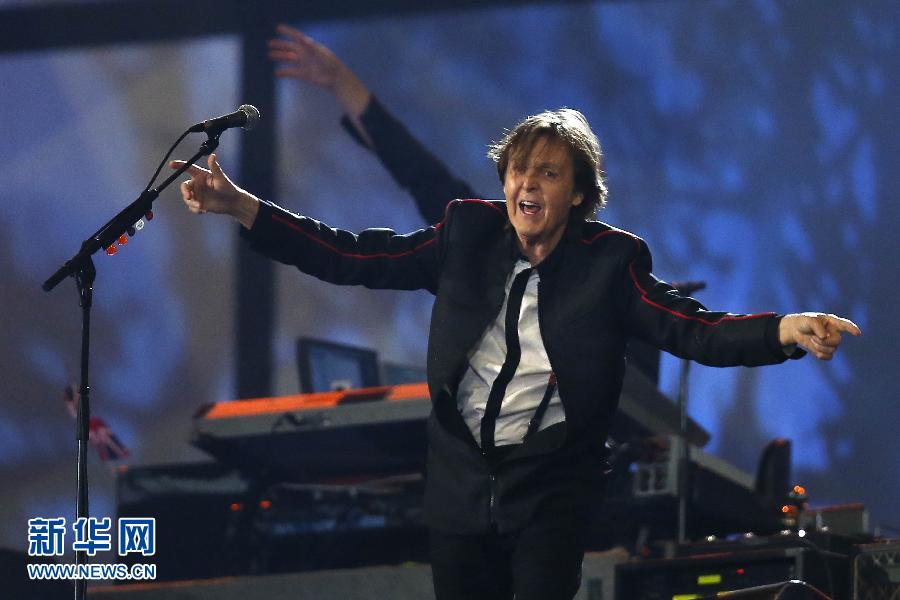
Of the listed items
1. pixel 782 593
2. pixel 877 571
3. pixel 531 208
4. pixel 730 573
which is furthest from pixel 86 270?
pixel 877 571

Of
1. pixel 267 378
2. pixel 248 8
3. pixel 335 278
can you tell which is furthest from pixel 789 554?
pixel 248 8

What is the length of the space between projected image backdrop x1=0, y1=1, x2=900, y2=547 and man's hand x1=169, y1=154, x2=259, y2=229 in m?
2.75

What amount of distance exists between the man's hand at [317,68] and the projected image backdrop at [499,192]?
0.23ft

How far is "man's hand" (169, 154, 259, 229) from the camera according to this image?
230 centimetres

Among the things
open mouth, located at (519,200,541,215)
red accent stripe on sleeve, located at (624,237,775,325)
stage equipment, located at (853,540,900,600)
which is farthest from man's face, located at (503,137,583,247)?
stage equipment, located at (853,540,900,600)

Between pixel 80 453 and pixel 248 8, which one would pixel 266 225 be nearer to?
pixel 80 453

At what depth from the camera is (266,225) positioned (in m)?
2.32

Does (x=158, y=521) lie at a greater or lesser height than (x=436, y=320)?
lesser

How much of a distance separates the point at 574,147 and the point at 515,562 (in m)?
0.69

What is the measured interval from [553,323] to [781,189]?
122 inches

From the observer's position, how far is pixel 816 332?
2.05 metres

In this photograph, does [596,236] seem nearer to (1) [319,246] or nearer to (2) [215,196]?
(1) [319,246]

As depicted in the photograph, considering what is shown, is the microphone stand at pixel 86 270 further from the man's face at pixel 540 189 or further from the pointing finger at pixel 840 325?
the pointing finger at pixel 840 325

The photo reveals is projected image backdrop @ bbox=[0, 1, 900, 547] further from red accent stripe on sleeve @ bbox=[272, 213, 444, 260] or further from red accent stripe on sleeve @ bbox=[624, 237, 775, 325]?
red accent stripe on sleeve @ bbox=[624, 237, 775, 325]
